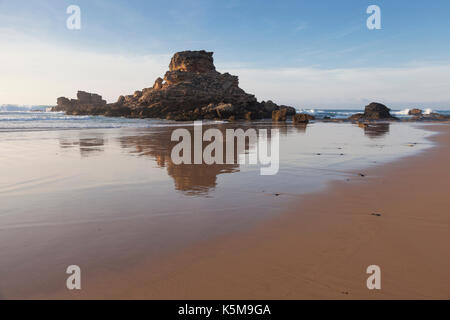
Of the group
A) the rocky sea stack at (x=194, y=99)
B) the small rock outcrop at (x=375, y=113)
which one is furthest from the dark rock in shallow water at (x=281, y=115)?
the small rock outcrop at (x=375, y=113)

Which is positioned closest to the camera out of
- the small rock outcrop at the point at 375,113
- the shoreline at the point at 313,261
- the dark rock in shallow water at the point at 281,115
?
the shoreline at the point at 313,261

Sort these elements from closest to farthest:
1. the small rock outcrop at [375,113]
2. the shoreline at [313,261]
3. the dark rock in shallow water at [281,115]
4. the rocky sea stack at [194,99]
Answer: the shoreline at [313,261]
the dark rock in shallow water at [281,115]
the rocky sea stack at [194,99]
the small rock outcrop at [375,113]

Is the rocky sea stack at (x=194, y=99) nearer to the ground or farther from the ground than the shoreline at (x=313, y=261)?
farther from the ground

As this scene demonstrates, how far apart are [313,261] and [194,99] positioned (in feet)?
181

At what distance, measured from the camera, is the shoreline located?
2104mm

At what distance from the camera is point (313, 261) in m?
2.52

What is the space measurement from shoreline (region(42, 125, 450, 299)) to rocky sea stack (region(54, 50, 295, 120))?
36.9 metres

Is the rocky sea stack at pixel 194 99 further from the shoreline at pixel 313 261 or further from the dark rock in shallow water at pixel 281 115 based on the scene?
the shoreline at pixel 313 261

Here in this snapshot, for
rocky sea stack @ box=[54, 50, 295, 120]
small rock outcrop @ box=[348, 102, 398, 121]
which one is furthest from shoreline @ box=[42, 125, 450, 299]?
small rock outcrop @ box=[348, 102, 398, 121]

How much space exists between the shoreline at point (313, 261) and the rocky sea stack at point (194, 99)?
36.9 m

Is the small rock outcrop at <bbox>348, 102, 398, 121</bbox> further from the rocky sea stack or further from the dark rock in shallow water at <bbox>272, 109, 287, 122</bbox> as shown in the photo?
the dark rock in shallow water at <bbox>272, 109, 287, 122</bbox>

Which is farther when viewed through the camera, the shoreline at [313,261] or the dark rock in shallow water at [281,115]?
the dark rock in shallow water at [281,115]

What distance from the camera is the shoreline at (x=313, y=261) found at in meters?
2.10
